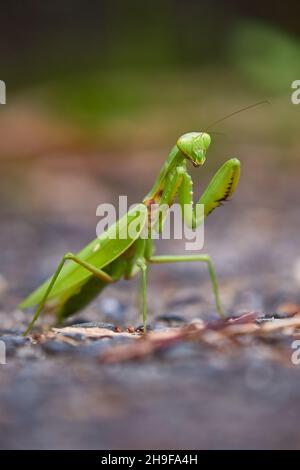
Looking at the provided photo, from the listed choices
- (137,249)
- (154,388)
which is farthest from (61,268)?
(154,388)

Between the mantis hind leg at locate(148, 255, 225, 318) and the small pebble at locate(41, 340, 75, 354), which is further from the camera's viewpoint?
the mantis hind leg at locate(148, 255, 225, 318)

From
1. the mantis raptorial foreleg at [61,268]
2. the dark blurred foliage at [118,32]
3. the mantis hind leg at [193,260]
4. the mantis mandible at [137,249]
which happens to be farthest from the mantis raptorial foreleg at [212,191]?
the dark blurred foliage at [118,32]

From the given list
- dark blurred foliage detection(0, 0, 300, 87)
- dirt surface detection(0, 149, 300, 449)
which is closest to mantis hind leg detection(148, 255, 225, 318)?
dirt surface detection(0, 149, 300, 449)

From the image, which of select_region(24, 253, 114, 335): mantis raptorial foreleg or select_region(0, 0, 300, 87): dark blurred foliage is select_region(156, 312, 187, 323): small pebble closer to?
select_region(24, 253, 114, 335): mantis raptorial foreleg

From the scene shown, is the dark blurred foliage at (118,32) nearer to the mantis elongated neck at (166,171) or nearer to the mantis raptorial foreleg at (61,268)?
the mantis elongated neck at (166,171)

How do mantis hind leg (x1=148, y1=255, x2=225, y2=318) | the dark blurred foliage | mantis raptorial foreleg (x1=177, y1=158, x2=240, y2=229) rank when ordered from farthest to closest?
the dark blurred foliage
mantis hind leg (x1=148, y1=255, x2=225, y2=318)
mantis raptorial foreleg (x1=177, y1=158, x2=240, y2=229)

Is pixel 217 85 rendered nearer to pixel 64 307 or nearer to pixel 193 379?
pixel 64 307

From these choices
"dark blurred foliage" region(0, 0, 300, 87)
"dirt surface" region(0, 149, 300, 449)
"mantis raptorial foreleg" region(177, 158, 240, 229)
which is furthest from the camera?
"dark blurred foliage" region(0, 0, 300, 87)

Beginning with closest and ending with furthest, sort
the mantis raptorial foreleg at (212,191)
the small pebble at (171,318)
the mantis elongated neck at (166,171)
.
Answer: the mantis raptorial foreleg at (212,191) → the mantis elongated neck at (166,171) → the small pebble at (171,318)

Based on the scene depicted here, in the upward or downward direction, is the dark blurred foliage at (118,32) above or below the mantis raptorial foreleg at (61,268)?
above

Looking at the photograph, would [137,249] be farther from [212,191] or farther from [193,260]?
[212,191]
